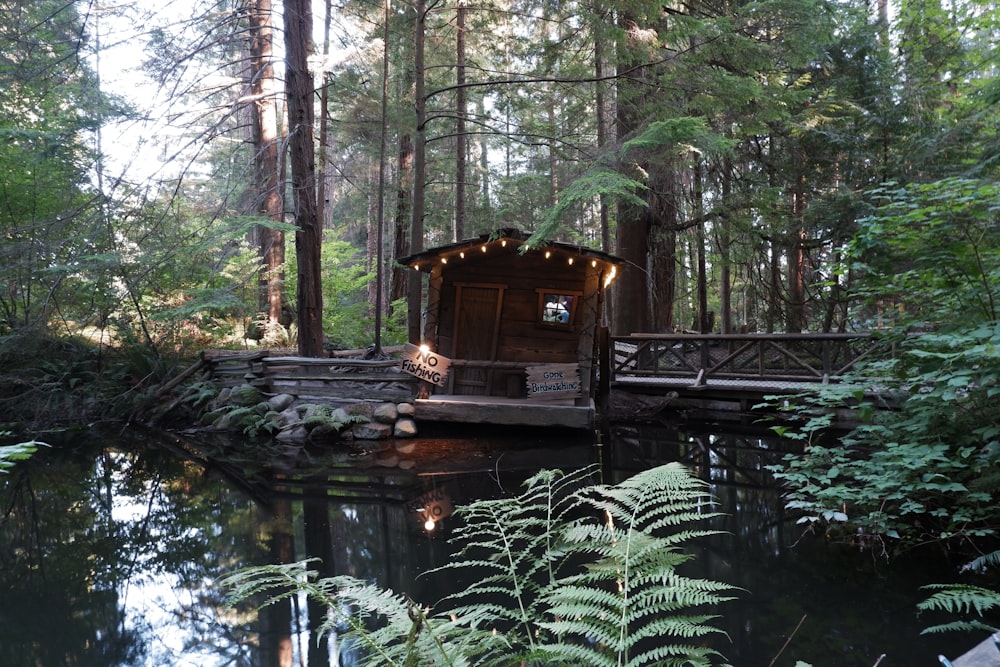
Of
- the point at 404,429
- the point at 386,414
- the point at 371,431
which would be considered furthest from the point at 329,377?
the point at 404,429

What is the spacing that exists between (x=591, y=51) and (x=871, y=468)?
10014mm

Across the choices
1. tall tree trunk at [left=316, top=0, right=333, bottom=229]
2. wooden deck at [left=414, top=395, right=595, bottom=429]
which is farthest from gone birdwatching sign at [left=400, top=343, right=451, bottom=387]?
tall tree trunk at [left=316, top=0, right=333, bottom=229]

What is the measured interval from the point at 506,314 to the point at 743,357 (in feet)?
21.3

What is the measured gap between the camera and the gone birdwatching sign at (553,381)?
32.2ft

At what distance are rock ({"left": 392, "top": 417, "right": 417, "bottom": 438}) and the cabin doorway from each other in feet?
4.70

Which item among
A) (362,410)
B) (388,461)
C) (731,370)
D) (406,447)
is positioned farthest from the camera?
(731,370)

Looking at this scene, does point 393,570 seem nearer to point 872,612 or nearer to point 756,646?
point 756,646

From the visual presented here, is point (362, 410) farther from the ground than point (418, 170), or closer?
closer

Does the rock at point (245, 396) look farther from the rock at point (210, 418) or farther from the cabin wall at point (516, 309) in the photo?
the cabin wall at point (516, 309)

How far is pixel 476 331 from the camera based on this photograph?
451 inches

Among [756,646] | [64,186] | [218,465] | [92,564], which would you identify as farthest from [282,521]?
[64,186]

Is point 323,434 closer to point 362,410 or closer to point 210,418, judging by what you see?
point 362,410

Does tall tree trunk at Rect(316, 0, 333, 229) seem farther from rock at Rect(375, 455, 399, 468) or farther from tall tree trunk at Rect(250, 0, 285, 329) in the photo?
rock at Rect(375, 455, 399, 468)

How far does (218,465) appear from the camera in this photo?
8.66 meters
